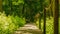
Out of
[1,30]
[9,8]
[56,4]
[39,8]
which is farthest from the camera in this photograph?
[39,8]

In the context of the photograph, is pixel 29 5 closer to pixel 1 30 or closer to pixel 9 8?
pixel 9 8

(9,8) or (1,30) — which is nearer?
(1,30)

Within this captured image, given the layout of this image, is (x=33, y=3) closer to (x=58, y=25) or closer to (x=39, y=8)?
(x=39, y=8)

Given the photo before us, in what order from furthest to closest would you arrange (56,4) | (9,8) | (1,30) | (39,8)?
(39,8)
(9,8)
(1,30)
(56,4)

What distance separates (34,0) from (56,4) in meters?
29.7

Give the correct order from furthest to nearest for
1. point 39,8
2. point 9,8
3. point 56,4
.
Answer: point 39,8 < point 9,8 < point 56,4

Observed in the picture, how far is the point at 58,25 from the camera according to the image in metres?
4.70

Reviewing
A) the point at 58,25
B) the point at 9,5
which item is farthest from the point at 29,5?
the point at 58,25

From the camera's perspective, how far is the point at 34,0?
112ft

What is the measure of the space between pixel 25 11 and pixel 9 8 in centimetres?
625

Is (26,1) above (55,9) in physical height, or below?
below

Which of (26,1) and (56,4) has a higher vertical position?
(56,4)

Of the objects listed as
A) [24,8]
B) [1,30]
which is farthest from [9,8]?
[1,30]

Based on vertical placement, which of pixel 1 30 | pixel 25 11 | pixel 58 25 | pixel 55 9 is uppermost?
pixel 55 9
